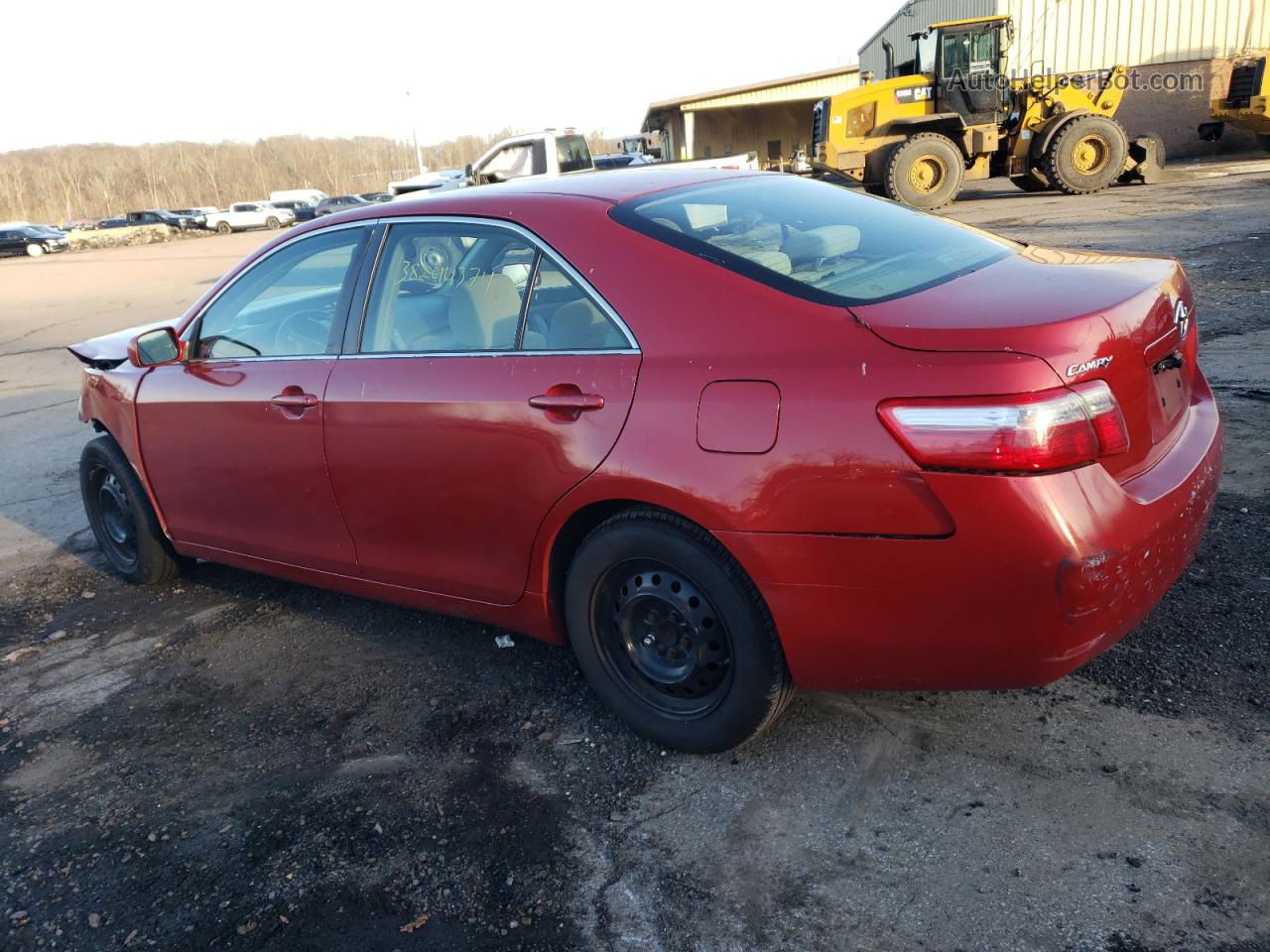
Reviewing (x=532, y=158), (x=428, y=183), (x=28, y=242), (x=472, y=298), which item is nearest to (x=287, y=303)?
(x=472, y=298)

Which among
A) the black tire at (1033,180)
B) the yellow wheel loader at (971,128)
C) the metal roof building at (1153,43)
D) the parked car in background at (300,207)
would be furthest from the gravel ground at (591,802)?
the parked car in background at (300,207)

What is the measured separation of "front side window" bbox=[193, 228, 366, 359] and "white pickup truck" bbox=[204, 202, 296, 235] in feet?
166

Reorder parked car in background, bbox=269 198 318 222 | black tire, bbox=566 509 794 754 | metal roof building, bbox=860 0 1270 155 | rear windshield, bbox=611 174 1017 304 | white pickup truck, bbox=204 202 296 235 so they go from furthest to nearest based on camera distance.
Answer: parked car in background, bbox=269 198 318 222, white pickup truck, bbox=204 202 296 235, metal roof building, bbox=860 0 1270 155, rear windshield, bbox=611 174 1017 304, black tire, bbox=566 509 794 754

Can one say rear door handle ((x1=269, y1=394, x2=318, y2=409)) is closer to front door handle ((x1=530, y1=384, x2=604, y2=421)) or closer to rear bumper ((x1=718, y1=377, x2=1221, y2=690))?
front door handle ((x1=530, y1=384, x2=604, y2=421))

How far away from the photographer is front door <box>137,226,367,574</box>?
3.58 metres

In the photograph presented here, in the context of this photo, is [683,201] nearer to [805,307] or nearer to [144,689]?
[805,307]

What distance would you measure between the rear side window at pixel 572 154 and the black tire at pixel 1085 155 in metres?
9.04

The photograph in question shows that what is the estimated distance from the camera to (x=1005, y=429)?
221 centimetres

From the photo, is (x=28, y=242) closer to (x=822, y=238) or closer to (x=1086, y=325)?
(x=822, y=238)

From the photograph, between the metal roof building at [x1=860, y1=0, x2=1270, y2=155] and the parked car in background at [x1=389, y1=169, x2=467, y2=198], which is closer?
the parked car in background at [x1=389, y1=169, x2=467, y2=198]

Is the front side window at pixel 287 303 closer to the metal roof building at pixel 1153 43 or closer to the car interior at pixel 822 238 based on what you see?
the car interior at pixel 822 238

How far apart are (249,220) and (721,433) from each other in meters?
55.1

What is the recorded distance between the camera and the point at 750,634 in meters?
2.63

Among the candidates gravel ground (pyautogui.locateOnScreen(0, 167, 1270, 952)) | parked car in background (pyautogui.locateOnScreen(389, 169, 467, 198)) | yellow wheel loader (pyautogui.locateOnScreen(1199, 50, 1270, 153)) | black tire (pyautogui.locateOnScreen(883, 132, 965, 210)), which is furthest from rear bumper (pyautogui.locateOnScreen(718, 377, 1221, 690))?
yellow wheel loader (pyautogui.locateOnScreen(1199, 50, 1270, 153))
